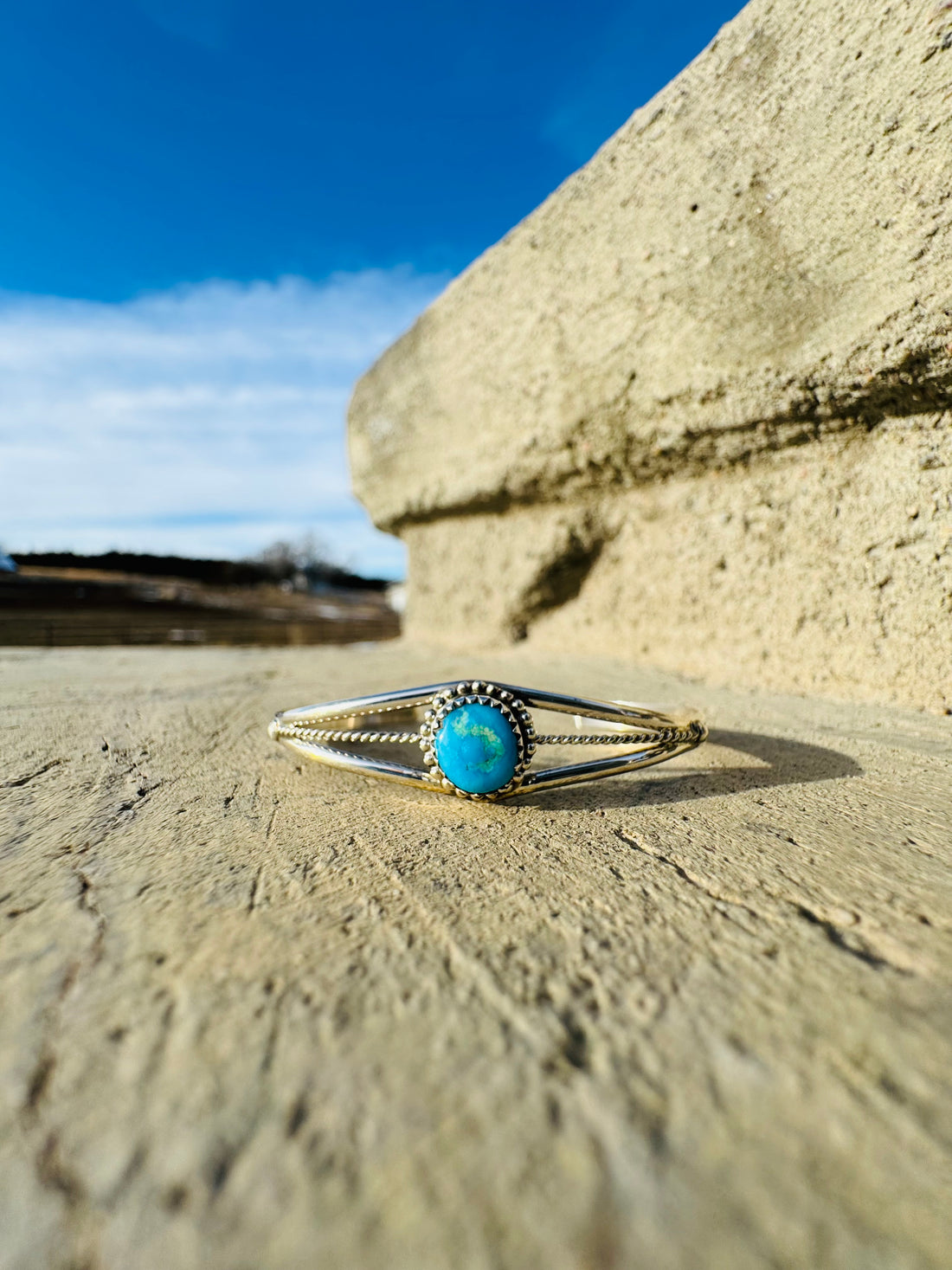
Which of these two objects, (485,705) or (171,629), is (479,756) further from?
(171,629)

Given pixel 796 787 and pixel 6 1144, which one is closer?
pixel 6 1144

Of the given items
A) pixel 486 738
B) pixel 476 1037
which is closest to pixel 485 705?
pixel 486 738

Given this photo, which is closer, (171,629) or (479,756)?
(479,756)

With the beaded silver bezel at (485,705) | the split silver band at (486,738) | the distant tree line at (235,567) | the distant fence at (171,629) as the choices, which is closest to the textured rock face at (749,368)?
the split silver band at (486,738)

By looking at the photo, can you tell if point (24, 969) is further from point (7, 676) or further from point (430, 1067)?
point (7, 676)

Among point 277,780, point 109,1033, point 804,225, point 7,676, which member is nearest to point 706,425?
point 804,225

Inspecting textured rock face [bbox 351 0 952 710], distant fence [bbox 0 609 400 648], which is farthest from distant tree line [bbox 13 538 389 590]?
textured rock face [bbox 351 0 952 710]
